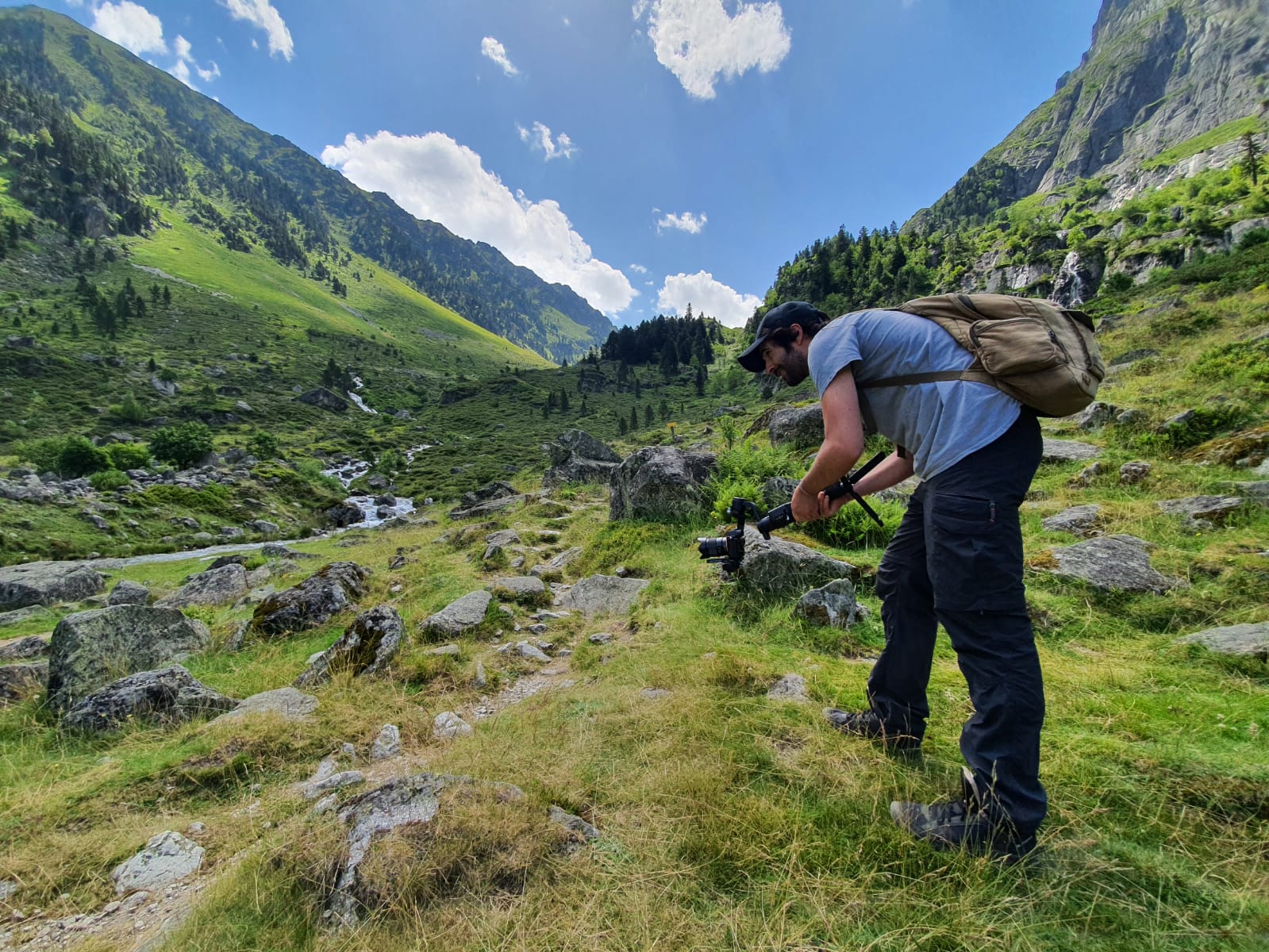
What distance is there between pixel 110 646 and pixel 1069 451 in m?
16.3

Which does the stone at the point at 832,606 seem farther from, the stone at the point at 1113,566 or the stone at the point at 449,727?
the stone at the point at 449,727

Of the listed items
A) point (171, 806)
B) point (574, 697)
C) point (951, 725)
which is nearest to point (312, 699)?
point (171, 806)

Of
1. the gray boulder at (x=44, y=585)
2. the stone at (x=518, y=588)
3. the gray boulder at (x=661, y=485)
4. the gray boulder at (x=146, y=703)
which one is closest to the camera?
the gray boulder at (x=146, y=703)

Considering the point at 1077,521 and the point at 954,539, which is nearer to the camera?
the point at 954,539

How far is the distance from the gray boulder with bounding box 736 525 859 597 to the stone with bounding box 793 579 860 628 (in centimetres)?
68

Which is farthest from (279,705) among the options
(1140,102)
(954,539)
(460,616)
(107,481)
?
(1140,102)

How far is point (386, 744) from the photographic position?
4.39m

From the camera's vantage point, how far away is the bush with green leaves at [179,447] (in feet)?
149

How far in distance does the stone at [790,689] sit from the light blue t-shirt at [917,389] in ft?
7.10

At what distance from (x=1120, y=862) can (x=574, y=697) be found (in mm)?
3874

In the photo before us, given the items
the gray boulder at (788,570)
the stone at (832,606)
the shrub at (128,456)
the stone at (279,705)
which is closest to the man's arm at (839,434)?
the stone at (832,606)

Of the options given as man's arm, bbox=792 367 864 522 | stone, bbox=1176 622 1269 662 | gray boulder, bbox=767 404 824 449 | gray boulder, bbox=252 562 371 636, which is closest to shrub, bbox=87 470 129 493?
gray boulder, bbox=252 562 371 636

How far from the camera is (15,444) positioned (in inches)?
1715

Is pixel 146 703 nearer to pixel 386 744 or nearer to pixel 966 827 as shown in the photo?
pixel 386 744
